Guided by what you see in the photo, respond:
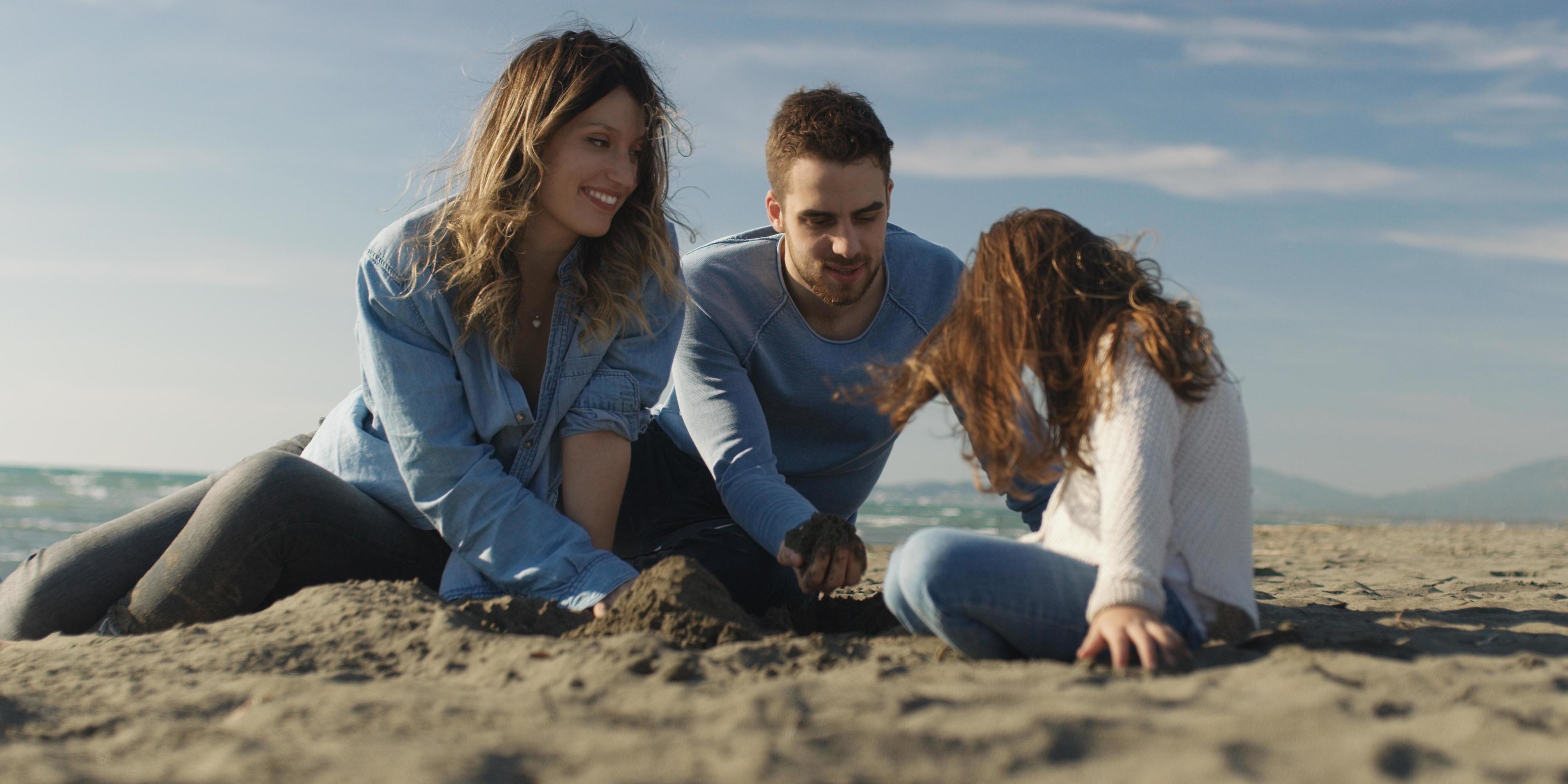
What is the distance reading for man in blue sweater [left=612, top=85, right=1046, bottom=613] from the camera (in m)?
3.71

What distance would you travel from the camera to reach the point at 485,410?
11.1ft

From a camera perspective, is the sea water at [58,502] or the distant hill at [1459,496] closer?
the sea water at [58,502]

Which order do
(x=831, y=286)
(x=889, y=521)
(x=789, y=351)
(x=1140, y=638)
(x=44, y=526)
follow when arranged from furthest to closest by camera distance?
(x=889, y=521) < (x=44, y=526) < (x=789, y=351) < (x=831, y=286) < (x=1140, y=638)

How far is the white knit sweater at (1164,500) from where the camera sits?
2.05 m

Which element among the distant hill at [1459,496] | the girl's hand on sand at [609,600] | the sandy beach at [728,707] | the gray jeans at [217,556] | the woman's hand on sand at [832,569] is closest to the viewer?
the sandy beach at [728,707]

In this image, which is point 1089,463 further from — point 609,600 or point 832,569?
point 609,600

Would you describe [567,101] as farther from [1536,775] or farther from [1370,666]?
[1536,775]

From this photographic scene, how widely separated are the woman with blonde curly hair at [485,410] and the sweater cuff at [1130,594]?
144 cm

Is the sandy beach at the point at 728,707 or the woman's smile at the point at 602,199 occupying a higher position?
the woman's smile at the point at 602,199

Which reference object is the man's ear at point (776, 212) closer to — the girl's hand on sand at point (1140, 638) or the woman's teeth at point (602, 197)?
the woman's teeth at point (602, 197)

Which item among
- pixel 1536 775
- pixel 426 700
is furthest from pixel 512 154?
pixel 1536 775

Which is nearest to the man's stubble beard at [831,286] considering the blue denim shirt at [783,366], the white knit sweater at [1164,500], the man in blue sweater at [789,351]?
the man in blue sweater at [789,351]

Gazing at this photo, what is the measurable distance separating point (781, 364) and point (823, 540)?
135cm

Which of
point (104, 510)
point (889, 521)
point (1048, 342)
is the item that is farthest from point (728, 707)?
point (104, 510)
